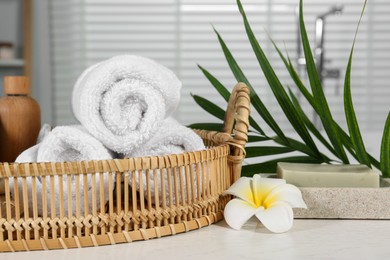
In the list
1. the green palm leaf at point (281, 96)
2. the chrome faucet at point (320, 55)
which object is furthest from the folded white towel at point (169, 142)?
the chrome faucet at point (320, 55)

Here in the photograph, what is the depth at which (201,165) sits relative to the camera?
26.5 inches

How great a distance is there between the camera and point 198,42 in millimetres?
2965

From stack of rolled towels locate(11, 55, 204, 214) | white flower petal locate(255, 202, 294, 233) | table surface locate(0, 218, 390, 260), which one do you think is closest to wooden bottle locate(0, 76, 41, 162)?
stack of rolled towels locate(11, 55, 204, 214)

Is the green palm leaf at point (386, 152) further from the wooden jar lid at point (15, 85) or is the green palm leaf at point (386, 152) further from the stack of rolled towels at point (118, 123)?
the wooden jar lid at point (15, 85)

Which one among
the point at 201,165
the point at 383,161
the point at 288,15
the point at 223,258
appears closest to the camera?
the point at 223,258

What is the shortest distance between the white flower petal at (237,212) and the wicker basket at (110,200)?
0.08 ft

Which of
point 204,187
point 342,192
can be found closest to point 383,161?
point 342,192

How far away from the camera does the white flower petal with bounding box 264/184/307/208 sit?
0.68 meters

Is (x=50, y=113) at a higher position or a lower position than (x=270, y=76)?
lower

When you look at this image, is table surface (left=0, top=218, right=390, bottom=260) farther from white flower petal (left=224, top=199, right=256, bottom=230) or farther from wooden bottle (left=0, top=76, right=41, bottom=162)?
wooden bottle (left=0, top=76, right=41, bottom=162)

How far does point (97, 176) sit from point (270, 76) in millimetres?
373

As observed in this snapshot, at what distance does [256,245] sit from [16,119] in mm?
400

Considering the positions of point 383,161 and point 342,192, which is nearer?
point 342,192

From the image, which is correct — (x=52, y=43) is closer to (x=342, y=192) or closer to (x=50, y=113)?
(x=50, y=113)
